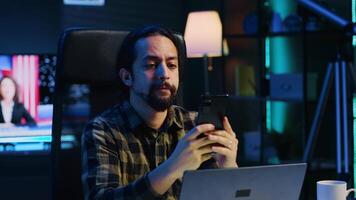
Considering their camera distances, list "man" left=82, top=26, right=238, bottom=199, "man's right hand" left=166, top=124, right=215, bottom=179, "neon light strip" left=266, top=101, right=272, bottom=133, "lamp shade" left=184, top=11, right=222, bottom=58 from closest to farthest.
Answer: "man's right hand" left=166, top=124, right=215, bottom=179, "man" left=82, top=26, right=238, bottom=199, "lamp shade" left=184, top=11, right=222, bottom=58, "neon light strip" left=266, top=101, right=272, bottom=133

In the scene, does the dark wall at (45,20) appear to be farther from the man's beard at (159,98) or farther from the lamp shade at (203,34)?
→ the man's beard at (159,98)

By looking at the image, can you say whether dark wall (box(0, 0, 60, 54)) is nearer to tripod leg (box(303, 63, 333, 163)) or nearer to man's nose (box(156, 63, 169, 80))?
tripod leg (box(303, 63, 333, 163))

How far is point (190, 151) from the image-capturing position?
1.33 meters

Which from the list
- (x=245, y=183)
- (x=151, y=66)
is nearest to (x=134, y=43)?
(x=151, y=66)

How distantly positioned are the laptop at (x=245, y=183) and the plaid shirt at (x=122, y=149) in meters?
0.30

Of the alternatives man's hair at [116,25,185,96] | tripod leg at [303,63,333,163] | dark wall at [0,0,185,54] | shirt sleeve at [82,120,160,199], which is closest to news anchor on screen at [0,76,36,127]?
dark wall at [0,0,185,54]

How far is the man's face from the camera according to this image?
1560 millimetres

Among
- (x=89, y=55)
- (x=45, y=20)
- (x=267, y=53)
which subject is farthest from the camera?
(x=267, y=53)

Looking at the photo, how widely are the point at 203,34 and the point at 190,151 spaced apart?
9.66 ft

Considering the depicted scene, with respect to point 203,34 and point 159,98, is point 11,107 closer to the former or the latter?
point 203,34

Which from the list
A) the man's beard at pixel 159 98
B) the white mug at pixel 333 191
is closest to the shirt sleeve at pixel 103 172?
the man's beard at pixel 159 98

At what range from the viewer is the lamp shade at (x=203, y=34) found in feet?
13.8

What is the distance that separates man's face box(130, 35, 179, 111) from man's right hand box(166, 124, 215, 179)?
0.79 feet

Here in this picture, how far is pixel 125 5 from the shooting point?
4766 millimetres
